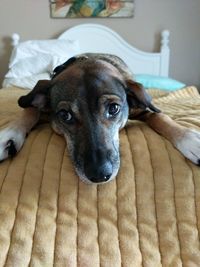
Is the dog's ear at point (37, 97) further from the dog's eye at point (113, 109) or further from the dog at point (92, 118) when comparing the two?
the dog's eye at point (113, 109)

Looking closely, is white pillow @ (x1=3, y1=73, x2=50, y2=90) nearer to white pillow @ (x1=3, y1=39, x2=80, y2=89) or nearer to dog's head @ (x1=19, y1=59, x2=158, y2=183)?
white pillow @ (x1=3, y1=39, x2=80, y2=89)

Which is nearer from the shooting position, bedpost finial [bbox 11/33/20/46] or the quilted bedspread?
the quilted bedspread

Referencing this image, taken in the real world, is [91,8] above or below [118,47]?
above

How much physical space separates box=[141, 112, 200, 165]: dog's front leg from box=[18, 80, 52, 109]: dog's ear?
14.0 inches

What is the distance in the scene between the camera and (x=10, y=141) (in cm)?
96

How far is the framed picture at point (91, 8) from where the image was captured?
3261mm

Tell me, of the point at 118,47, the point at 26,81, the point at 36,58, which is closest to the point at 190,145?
the point at 26,81

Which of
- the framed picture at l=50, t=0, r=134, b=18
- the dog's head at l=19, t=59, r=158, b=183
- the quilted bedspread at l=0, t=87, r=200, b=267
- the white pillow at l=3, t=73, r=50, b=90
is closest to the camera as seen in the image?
the quilted bedspread at l=0, t=87, r=200, b=267

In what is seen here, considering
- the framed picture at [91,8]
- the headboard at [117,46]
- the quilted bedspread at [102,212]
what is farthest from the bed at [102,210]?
the framed picture at [91,8]

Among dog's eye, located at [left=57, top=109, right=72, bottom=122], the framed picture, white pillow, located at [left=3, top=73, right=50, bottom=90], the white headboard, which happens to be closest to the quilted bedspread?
dog's eye, located at [left=57, top=109, right=72, bottom=122]

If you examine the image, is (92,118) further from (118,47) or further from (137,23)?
(137,23)

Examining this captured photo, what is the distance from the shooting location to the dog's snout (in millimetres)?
820

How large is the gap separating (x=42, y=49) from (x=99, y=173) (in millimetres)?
2436

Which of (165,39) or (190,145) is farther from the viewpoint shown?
(165,39)
